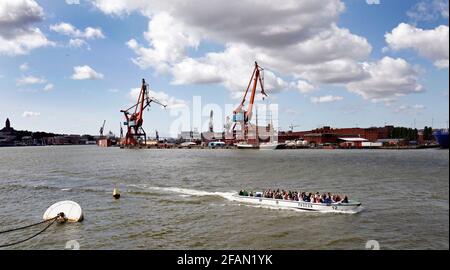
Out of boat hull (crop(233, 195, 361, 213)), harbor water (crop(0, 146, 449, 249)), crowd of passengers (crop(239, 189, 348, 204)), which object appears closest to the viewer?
harbor water (crop(0, 146, 449, 249))

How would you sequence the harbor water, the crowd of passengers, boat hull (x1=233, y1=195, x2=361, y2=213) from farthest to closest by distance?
the crowd of passengers → boat hull (x1=233, y1=195, x2=361, y2=213) → the harbor water

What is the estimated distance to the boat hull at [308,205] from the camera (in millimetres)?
30422

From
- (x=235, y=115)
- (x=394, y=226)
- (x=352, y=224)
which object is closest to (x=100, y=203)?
(x=352, y=224)

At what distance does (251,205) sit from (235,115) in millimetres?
127702

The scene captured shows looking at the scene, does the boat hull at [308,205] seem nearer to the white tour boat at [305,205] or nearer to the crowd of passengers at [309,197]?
the white tour boat at [305,205]

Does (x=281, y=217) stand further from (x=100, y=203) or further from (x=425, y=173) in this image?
(x=425, y=173)

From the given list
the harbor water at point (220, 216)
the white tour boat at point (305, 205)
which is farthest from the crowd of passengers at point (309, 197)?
the harbor water at point (220, 216)

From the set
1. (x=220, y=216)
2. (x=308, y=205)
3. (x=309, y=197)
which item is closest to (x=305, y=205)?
(x=308, y=205)

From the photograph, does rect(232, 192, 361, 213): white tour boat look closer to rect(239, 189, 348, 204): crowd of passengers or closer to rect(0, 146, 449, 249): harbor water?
rect(239, 189, 348, 204): crowd of passengers

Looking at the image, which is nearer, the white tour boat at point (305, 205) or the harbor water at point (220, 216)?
the harbor water at point (220, 216)

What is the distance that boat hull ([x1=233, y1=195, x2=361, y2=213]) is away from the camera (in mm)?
30422

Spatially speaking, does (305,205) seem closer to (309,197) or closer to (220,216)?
(309,197)

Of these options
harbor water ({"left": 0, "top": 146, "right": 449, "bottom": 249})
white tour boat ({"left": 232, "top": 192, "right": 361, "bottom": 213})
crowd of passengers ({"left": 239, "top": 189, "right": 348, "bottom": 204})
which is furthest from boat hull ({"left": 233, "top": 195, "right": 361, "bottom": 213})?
harbor water ({"left": 0, "top": 146, "right": 449, "bottom": 249})

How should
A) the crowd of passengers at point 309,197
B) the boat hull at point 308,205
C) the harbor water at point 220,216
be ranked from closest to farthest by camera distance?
1. the harbor water at point 220,216
2. the boat hull at point 308,205
3. the crowd of passengers at point 309,197
